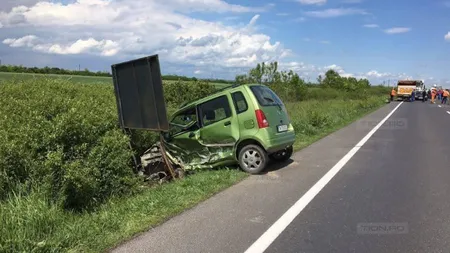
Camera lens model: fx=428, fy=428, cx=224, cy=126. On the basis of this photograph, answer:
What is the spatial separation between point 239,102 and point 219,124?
61cm

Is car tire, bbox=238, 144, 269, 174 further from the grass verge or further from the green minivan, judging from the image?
the grass verge

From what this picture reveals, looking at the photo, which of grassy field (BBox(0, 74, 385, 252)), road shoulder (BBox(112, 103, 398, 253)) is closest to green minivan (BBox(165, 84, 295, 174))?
grassy field (BBox(0, 74, 385, 252))

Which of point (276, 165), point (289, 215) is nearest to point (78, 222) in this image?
point (289, 215)

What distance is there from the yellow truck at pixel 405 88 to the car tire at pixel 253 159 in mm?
51440

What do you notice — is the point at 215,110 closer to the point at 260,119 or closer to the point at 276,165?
the point at 260,119

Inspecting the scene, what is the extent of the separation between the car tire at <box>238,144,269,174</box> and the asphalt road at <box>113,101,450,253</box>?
294 millimetres

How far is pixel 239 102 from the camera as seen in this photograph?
8.68 meters

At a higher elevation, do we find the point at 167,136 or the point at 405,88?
the point at 167,136

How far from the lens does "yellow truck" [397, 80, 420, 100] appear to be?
179 ft

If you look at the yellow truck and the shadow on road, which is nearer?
the shadow on road

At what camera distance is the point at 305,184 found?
7.61 m

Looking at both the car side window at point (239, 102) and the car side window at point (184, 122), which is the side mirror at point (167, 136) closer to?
the car side window at point (184, 122)

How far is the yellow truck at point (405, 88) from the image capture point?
54.7m

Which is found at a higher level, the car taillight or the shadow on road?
the car taillight
